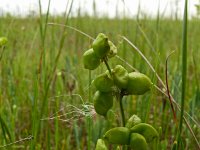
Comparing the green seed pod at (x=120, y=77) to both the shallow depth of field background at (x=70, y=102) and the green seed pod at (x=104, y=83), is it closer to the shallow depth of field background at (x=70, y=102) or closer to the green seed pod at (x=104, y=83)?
the green seed pod at (x=104, y=83)

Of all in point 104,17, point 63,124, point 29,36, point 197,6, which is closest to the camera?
point 63,124

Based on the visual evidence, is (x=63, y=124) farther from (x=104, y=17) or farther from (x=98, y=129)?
(x=104, y=17)

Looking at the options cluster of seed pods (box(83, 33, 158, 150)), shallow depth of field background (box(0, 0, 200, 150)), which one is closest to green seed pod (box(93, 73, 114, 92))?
cluster of seed pods (box(83, 33, 158, 150))

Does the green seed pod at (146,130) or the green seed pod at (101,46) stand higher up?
the green seed pod at (101,46)

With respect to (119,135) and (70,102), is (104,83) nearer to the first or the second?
(119,135)

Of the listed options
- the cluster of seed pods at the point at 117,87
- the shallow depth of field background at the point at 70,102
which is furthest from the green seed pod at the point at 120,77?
the shallow depth of field background at the point at 70,102

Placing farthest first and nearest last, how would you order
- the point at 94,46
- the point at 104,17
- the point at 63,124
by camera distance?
the point at 104,17 < the point at 63,124 < the point at 94,46

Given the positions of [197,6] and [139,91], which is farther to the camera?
[197,6]

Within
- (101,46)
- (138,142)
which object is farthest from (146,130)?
(101,46)

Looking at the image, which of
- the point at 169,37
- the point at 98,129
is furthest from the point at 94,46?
the point at 169,37
